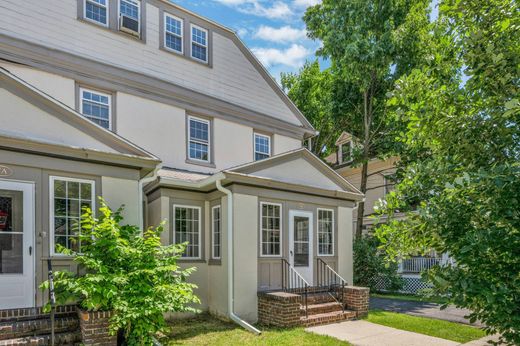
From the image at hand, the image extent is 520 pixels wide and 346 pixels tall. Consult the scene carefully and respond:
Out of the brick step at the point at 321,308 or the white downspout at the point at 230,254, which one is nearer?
the white downspout at the point at 230,254

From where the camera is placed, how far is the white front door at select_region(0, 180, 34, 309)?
6117mm

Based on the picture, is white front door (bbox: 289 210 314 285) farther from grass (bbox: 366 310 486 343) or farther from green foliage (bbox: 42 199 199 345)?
green foliage (bbox: 42 199 199 345)

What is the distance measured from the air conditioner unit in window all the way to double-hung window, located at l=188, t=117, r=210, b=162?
2788 millimetres

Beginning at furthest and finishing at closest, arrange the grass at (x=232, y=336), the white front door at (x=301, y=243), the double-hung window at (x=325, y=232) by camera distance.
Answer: the double-hung window at (x=325, y=232), the white front door at (x=301, y=243), the grass at (x=232, y=336)

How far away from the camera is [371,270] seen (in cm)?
1480

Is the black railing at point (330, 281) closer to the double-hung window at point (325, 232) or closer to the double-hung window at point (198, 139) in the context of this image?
the double-hung window at point (325, 232)

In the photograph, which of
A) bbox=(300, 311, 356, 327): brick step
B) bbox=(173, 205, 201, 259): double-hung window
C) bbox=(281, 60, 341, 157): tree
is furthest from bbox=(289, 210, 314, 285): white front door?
bbox=(281, 60, 341, 157): tree

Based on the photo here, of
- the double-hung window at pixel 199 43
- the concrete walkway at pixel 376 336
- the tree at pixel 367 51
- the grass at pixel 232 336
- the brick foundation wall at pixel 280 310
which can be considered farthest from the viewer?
the tree at pixel 367 51

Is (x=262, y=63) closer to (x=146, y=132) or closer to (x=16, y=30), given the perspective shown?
(x=146, y=132)

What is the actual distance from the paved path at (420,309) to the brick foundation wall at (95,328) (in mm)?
7887

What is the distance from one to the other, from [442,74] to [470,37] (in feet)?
1.88

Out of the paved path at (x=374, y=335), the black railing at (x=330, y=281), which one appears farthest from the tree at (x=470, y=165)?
the black railing at (x=330, y=281)

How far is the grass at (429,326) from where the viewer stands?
7802 mm

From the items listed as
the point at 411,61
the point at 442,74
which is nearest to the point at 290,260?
the point at 442,74
